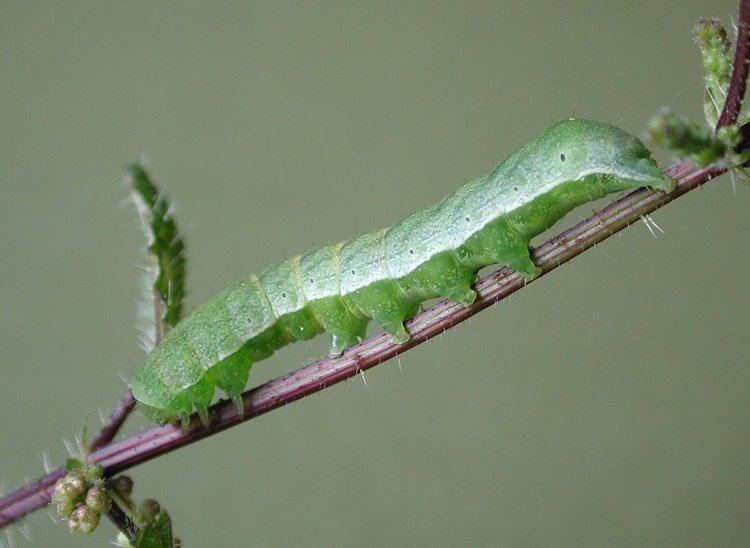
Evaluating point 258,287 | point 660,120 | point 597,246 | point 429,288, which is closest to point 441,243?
point 429,288

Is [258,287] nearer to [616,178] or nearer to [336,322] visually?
[336,322]

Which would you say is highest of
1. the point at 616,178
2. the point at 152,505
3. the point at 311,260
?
the point at 311,260

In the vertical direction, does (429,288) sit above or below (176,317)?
below

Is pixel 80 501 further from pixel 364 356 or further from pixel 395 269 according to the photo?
pixel 395 269

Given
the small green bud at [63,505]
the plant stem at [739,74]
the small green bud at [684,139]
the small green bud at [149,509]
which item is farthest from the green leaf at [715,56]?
the small green bud at [63,505]

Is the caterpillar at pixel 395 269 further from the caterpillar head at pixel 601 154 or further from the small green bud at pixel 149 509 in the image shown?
the small green bud at pixel 149 509

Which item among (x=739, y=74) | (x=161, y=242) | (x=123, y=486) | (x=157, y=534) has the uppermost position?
(x=161, y=242)

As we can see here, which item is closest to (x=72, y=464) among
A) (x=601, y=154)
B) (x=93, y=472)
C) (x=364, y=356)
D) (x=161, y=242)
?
(x=93, y=472)
